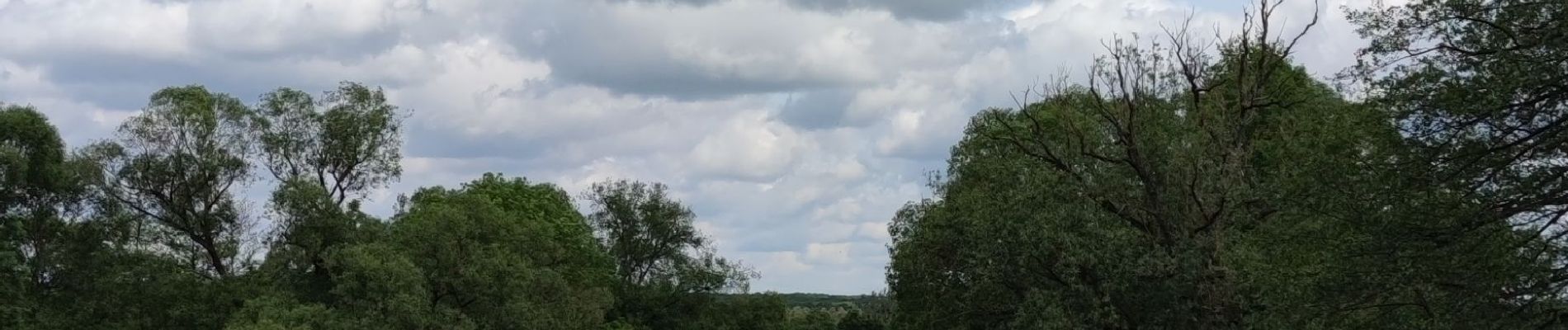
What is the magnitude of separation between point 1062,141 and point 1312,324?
14.4 metres

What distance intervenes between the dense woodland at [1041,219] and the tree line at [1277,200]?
0.06m

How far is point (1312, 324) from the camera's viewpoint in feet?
84.2

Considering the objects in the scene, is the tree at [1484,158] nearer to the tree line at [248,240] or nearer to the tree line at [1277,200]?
the tree line at [1277,200]

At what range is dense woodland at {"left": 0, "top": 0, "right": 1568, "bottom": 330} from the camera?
801 inches

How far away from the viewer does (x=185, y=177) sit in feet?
169

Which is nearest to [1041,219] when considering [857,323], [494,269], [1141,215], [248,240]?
[1141,215]

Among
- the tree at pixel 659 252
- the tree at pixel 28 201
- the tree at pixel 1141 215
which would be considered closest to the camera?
the tree at pixel 1141 215

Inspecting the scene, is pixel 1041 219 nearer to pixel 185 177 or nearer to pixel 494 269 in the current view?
pixel 494 269

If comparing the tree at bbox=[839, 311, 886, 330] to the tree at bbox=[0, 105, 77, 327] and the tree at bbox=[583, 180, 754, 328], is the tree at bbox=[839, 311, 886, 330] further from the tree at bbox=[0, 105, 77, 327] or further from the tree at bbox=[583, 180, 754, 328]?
the tree at bbox=[0, 105, 77, 327]

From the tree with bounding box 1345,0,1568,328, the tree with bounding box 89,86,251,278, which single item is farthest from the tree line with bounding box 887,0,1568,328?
the tree with bounding box 89,86,251,278

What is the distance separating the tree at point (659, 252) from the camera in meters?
76.8

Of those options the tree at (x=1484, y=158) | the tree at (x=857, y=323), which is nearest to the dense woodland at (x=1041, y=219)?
the tree at (x=1484, y=158)

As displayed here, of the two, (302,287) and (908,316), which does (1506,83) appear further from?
(302,287)

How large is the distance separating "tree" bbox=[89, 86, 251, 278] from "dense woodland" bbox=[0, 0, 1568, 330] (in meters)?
0.09
